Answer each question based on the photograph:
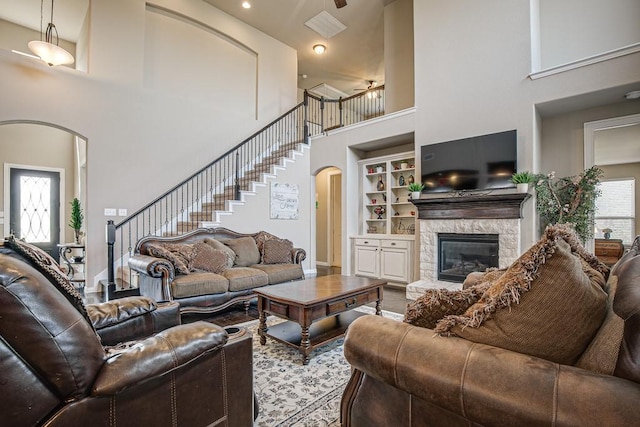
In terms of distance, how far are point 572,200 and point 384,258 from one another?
2.99 metres

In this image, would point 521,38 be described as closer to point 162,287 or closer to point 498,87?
point 498,87

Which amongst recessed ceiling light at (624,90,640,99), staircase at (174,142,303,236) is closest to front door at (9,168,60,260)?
staircase at (174,142,303,236)

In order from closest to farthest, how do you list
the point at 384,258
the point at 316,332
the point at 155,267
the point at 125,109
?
the point at 316,332 → the point at 155,267 → the point at 125,109 → the point at 384,258

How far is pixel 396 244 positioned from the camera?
5805 millimetres

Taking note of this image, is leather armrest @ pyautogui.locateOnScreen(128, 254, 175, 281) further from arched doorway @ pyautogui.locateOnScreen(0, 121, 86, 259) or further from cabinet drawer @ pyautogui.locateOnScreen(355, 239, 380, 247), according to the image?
arched doorway @ pyautogui.locateOnScreen(0, 121, 86, 259)

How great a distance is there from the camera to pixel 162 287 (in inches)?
136

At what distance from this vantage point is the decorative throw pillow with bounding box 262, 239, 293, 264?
482 cm

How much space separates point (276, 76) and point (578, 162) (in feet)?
21.4

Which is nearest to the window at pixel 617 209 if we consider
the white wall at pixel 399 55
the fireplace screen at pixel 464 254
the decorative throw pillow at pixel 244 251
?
the fireplace screen at pixel 464 254

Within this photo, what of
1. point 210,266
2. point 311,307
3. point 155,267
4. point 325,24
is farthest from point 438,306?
point 325,24

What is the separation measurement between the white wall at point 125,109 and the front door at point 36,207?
2890 millimetres

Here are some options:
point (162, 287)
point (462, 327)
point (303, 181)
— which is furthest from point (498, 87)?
point (162, 287)

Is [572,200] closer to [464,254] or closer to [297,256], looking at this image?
[464,254]

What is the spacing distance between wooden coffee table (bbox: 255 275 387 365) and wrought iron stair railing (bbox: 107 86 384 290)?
276cm
